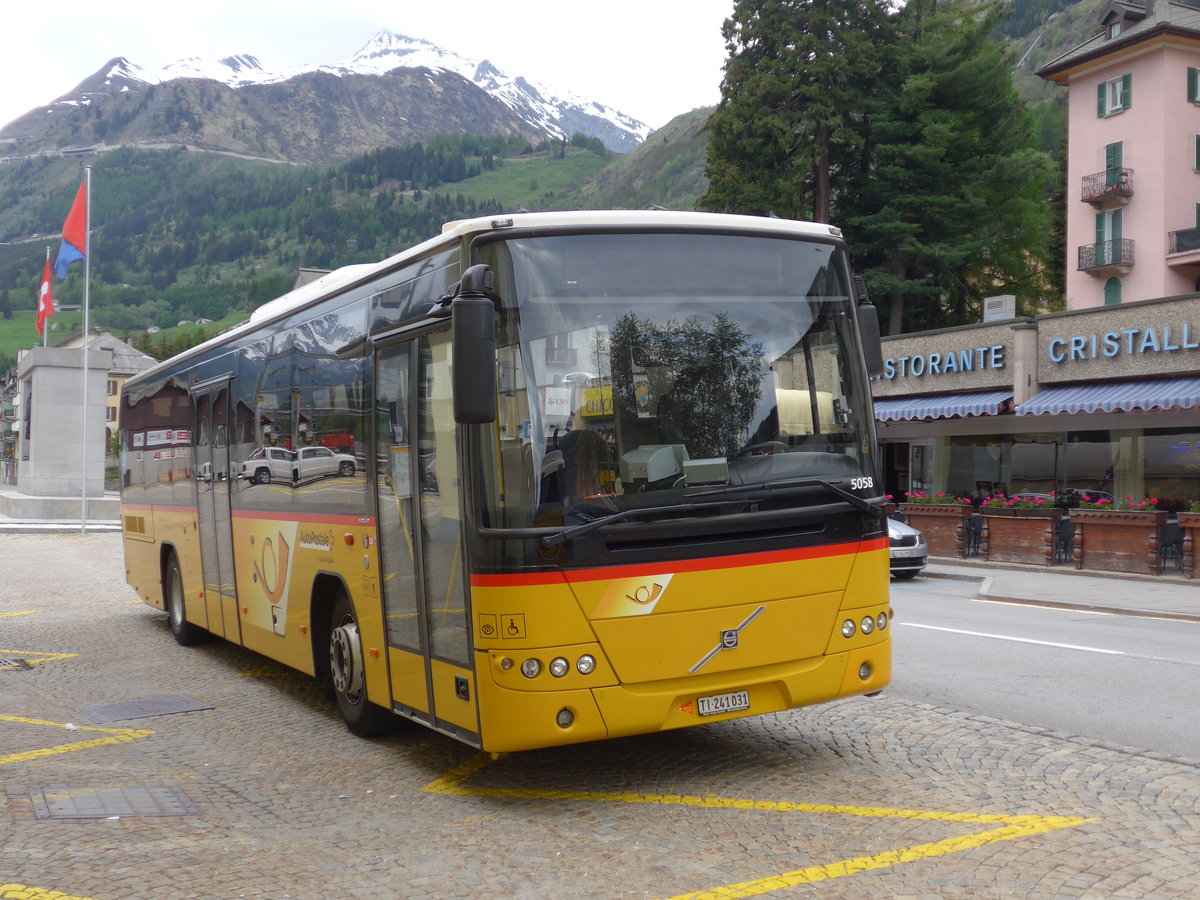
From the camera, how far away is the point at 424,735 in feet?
27.3

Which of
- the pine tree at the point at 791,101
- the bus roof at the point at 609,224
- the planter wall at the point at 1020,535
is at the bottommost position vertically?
the planter wall at the point at 1020,535

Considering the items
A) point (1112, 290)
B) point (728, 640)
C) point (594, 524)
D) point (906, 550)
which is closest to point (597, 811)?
point (728, 640)

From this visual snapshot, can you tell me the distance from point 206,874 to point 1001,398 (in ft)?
90.7

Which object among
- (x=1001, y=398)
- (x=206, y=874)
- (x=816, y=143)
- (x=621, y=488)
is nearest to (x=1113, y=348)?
(x=1001, y=398)

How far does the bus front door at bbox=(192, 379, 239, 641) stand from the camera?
1091 centimetres

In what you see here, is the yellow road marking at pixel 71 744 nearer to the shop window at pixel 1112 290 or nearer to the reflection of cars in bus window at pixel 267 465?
the reflection of cars in bus window at pixel 267 465

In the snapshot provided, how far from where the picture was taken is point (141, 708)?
9.59 m

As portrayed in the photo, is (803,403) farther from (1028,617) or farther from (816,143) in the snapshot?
(816,143)

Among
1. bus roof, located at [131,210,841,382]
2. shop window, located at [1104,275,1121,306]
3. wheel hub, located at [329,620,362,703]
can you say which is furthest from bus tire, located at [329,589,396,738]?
shop window, located at [1104,275,1121,306]

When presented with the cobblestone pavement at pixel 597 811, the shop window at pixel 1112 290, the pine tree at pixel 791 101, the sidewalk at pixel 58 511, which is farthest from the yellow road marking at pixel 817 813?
the shop window at pixel 1112 290

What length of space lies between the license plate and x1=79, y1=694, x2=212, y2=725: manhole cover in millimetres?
4824

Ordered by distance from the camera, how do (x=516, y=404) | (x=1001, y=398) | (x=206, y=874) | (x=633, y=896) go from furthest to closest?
(x=1001, y=398)
(x=516, y=404)
(x=206, y=874)
(x=633, y=896)

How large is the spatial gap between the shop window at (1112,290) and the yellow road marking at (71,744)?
150 ft

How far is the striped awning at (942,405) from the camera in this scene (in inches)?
1188
